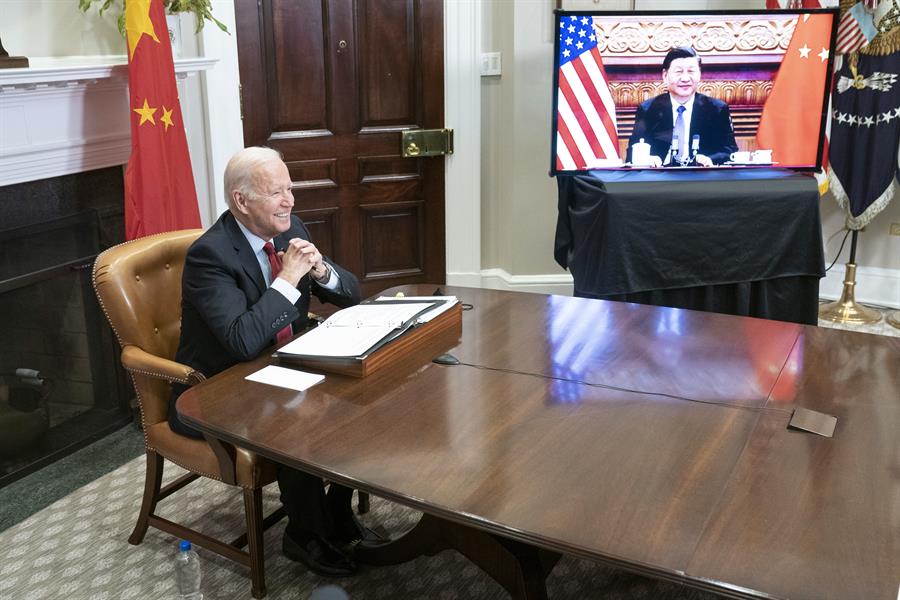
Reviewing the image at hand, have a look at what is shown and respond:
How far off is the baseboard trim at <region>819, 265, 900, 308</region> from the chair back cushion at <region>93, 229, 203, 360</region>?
3574mm

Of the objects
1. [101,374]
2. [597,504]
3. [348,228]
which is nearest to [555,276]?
[348,228]

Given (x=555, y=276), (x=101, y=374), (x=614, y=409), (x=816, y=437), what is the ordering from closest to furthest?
1. (x=816, y=437)
2. (x=614, y=409)
3. (x=101, y=374)
4. (x=555, y=276)

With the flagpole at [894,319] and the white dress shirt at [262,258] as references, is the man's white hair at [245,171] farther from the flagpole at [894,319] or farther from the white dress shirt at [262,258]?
the flagpole at [894,319]

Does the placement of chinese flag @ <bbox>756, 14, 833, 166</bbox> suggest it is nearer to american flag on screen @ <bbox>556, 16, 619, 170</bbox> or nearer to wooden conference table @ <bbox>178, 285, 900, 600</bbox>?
american flag on screen @ <bbox>556, 16, 619, 170</bbox>

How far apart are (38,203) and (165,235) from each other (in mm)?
780

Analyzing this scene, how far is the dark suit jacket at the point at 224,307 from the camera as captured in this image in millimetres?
2193

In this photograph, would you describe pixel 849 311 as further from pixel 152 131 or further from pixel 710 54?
pixel 152 131

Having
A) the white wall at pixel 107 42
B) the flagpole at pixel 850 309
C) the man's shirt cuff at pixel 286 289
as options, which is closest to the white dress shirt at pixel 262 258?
the man's shirt cuff at pixel 286 289

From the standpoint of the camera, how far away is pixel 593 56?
12.5 feet

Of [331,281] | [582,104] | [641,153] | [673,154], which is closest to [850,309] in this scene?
[673,154]

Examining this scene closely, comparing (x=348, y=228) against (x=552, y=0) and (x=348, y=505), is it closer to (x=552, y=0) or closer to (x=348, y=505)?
(x=552, y=0)

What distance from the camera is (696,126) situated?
3881 millimetres

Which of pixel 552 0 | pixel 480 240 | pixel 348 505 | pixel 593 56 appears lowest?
pixel 348 505

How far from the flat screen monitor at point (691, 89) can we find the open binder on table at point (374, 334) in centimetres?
171
